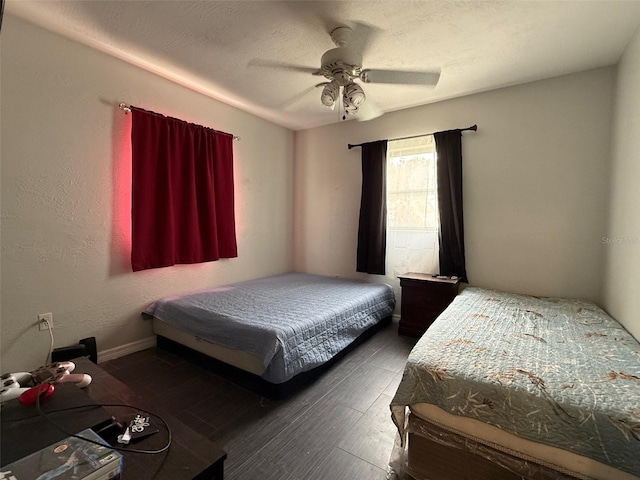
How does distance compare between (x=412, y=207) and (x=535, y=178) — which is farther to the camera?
(x=412, y=207)

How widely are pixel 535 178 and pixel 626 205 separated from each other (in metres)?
0.78

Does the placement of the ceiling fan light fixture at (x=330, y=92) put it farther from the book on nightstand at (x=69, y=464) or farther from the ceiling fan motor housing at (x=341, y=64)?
the book on nightstand at (x=69, y=464)

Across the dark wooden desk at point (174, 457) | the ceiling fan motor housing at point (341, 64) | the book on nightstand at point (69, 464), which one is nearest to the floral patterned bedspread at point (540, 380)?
the dark wooden desk at point (174, 457)

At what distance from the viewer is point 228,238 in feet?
10.5

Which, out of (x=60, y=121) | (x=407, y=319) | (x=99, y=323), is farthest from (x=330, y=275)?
(x=60, y=121)

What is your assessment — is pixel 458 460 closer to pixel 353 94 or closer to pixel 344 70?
pixel 353 94

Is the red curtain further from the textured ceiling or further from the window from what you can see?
the window

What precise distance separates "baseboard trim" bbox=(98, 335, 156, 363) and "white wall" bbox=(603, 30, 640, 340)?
3593 mm

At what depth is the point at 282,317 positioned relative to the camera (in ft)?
7.02

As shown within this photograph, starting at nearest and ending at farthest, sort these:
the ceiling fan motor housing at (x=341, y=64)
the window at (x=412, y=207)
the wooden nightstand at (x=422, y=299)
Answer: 1. the ceiling fan motor housing at (x=341, y=64)
2. the wooden nightstand at (x=422, y=299)
3. the window at (x=412, y=207)

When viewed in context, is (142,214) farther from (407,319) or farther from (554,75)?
(554,75)

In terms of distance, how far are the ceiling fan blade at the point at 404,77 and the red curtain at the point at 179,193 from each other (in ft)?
5.52

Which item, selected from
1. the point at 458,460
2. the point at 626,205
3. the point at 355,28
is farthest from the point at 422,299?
the point at 355,28

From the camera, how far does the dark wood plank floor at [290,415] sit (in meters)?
1.39
